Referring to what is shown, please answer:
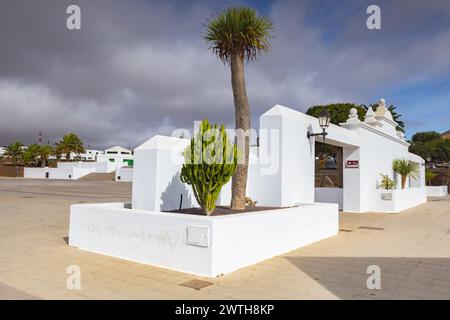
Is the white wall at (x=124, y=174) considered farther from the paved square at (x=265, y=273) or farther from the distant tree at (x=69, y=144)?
A: the paved square at (x=265, y=273)

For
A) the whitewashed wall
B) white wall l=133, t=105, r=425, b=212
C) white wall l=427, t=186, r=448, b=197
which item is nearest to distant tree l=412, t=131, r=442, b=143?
white wall l=427, t=186, r=448, b=197

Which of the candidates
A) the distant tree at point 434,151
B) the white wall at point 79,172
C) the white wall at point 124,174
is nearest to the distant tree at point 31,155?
the white wall at point 79,172

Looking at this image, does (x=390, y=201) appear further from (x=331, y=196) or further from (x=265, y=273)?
(x=265, y=273)

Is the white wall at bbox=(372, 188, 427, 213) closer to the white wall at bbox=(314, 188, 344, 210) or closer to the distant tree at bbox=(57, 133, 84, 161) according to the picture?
the white wall at bbox=(314, 188, 344, 210)

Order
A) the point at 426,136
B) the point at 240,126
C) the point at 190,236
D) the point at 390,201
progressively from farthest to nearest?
the point at 426,136, the point at 390,201, the point at 240,126, the point at 190,236

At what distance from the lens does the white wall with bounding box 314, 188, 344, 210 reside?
14.3 meters

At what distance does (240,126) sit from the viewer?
7207mm

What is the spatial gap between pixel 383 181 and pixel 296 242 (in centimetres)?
905

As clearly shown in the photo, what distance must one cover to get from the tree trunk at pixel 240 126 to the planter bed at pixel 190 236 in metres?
1.15

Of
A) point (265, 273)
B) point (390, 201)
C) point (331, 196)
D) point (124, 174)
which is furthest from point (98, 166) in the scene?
point (265, 273)

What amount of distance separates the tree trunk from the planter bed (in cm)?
115

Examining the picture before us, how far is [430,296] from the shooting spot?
403cm

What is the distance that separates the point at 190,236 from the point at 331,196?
10930 millimetres

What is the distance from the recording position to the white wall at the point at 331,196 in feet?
47.0
